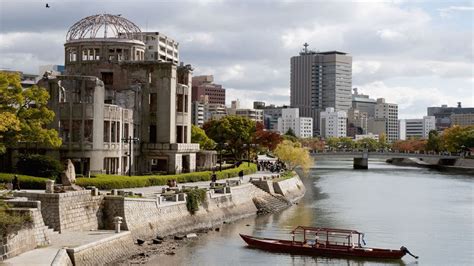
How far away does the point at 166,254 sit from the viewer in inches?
1951

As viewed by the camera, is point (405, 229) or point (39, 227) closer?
point (39, 227)

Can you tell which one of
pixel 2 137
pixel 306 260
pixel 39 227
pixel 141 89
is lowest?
pixel 306 260

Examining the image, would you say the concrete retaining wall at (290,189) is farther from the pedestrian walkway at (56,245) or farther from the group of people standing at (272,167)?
the pedestrian walkway at (56,245)

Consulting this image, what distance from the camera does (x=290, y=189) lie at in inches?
3718

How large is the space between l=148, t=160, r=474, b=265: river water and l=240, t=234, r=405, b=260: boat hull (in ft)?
2.18

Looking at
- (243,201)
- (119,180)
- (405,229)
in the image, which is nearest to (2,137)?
(119,180)

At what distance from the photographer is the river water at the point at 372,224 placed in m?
51.3

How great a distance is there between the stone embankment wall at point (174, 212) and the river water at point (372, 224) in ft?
5.30

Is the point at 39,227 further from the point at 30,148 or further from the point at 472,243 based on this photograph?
the point at 472,243

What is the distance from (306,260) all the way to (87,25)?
156 ft

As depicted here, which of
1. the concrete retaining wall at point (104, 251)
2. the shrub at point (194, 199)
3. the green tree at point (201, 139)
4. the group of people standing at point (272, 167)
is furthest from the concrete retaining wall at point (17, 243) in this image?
the green tree at point (201, 139)

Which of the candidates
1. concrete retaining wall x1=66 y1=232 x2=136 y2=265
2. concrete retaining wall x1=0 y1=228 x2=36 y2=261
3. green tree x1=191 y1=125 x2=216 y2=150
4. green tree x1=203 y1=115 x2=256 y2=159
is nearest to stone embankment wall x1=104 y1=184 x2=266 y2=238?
concrete retaining wall x1=66 y1=232 x2=136 y2=265

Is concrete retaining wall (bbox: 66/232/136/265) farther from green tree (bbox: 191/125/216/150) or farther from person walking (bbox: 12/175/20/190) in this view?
green tree (bbox: 191/125/216/150)

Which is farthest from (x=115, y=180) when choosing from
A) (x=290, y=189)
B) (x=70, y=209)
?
(x=290, y=189)
